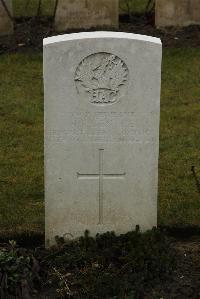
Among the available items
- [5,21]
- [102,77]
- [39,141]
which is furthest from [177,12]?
[102,77]

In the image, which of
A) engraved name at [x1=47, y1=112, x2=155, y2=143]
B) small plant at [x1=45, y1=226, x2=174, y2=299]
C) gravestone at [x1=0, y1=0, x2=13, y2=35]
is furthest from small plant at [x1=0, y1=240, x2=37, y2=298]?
gravestone at [x1=0, y1=0, x2=13, y2=35]

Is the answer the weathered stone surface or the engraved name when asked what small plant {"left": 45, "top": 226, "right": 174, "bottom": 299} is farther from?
the weathered stone surface

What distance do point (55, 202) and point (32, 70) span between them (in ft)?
15.8

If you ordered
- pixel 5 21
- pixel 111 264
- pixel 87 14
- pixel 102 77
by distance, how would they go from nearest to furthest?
pixel 111 264 < pixel 102 77 < pixel 5 21 < pixel 87 14

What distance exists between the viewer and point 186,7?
36.3 feet

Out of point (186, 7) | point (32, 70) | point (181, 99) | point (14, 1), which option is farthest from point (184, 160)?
point (14, 1)

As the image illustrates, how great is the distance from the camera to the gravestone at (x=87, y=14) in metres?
10.9

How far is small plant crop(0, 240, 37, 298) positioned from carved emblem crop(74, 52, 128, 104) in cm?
A: 108

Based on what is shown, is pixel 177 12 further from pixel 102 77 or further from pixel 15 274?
pixel 15 274

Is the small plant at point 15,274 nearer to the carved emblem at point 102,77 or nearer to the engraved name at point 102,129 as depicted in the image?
the engraved name at point 102,129

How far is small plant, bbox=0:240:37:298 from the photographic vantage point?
477cm

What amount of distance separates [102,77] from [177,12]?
615cm

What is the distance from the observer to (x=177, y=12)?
1105cm

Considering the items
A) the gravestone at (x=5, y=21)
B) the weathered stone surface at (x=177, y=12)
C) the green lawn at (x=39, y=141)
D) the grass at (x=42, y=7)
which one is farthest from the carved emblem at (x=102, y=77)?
the grass at (x=42, y=7)
